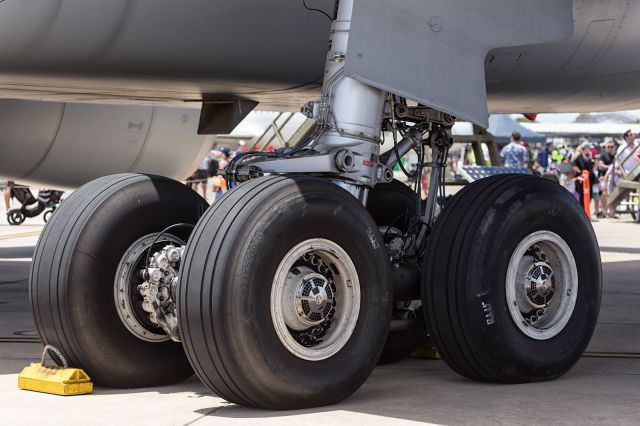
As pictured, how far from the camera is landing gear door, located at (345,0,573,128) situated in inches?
203

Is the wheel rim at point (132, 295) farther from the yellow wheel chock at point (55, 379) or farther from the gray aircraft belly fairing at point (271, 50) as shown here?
the gray aircraft belly fairing at point (271, 50)

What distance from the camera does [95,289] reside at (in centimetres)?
534

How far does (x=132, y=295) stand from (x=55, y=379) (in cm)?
56

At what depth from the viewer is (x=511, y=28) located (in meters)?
5.73

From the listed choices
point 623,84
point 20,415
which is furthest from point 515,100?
point 20,415

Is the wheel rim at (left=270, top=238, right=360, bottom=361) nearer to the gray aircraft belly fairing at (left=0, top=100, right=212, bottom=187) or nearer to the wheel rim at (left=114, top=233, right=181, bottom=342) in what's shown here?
the wheel rim at (left=114, top=233, right=181, bottom=342)

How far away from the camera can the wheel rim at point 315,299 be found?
15.7ft

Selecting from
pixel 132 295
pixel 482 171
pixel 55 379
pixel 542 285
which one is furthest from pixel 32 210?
pixel 542 285

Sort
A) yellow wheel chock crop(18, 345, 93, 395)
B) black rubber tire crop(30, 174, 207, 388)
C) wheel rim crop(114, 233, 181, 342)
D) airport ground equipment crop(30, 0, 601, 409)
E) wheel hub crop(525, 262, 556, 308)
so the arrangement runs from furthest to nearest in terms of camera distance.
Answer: wheel hub crop(525, 262, 556, 308), wheel rim crop(114, 233, 181, 342), black rubber tire crop(30, 174, 207, 388), yellow wheel chock crop(18, 345, 93, 395), airport ground equipment crop(30, 0, 601, 409)

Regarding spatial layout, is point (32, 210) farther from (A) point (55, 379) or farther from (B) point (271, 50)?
(A) point (55, 379)

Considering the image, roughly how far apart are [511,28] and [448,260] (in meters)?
→ 1.29

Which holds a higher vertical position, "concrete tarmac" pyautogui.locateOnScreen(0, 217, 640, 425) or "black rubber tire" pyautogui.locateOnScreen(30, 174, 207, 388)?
"black rubber tire" pyautogui.locateOnScreen(30, 174, 207, 388)

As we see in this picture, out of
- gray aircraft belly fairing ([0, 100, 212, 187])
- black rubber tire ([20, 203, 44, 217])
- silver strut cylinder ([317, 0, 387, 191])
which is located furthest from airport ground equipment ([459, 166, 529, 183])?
black rubber tire ([20, 203, 44, 217])

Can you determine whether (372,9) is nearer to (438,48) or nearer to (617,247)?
(438,48)
